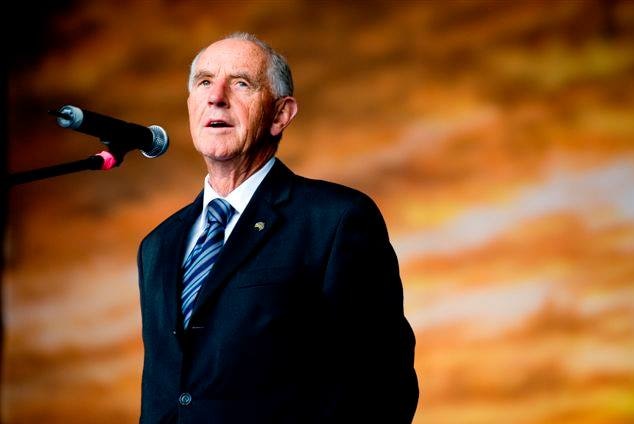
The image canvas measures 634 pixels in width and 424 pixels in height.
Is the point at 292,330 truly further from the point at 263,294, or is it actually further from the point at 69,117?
the point at 69,117

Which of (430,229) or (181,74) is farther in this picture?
(181,74)

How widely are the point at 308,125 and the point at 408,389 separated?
331 cm

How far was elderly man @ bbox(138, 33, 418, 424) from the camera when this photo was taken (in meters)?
1.75

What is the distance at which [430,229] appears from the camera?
486 cm

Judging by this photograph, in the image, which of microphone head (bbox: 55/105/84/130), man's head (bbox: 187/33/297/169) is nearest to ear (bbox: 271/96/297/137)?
man's head (bbox: 187/33/297/169)

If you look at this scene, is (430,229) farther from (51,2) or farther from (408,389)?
(408,389)

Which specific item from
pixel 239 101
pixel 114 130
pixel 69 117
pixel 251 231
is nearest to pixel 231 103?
pixel 239 101

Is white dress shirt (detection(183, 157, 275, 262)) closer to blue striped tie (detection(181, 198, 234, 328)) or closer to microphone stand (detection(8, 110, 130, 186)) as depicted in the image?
blue striped tie (detection(181, 198, 234, 328))

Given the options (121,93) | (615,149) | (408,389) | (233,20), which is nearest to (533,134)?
(615,149)

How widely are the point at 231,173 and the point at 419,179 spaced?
9.75 ft

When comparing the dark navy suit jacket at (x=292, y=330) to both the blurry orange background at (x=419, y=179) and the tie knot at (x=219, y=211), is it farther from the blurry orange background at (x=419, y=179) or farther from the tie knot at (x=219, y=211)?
the blurry orange background at (x=419, y=179)

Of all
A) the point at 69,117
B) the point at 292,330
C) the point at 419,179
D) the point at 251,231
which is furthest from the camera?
the point at 419,179

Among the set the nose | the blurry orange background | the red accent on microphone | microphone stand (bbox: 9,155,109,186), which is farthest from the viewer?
the blurry orange background

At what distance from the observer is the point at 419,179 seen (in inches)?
193
